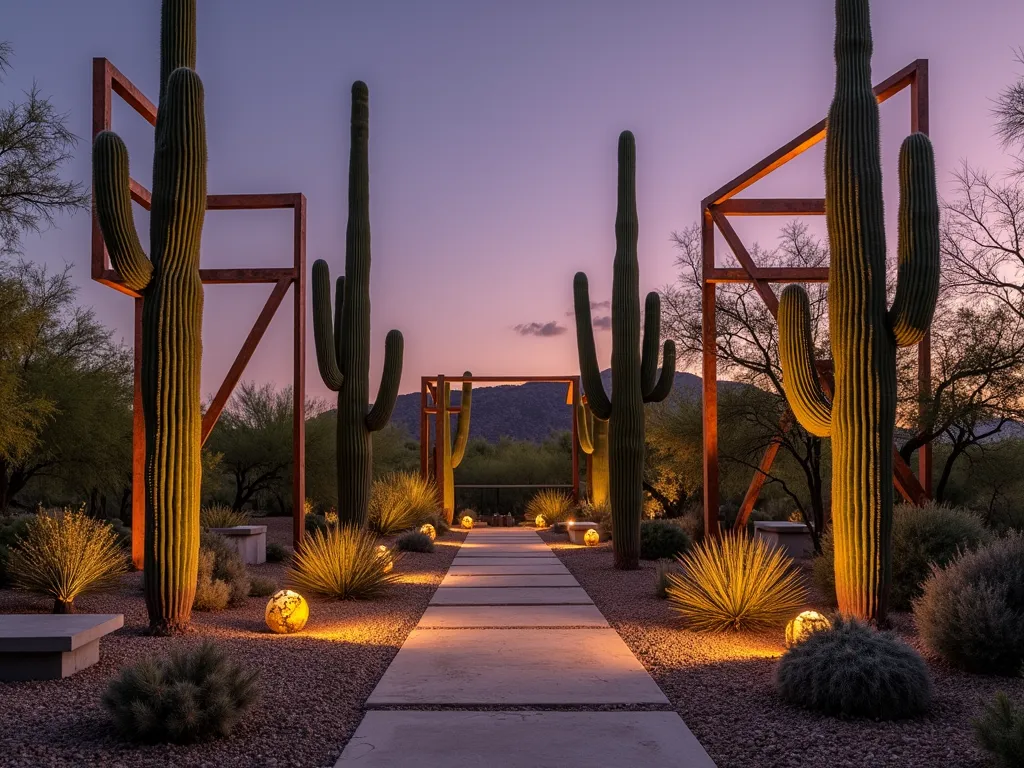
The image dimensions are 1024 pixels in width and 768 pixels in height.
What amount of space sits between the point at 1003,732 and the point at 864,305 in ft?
13.4

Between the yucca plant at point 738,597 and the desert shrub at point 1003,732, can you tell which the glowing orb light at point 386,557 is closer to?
the yucca plant at point 738,597

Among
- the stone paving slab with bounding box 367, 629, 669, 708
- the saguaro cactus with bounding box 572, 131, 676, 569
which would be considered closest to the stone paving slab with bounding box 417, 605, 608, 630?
the stone paving slab with bounding box 367, 629, 669, 708

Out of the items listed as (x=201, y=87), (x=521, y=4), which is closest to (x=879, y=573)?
(x=201, y=87)

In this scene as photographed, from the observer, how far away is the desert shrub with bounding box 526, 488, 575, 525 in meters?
24.4

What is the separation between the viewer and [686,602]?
8211 mm

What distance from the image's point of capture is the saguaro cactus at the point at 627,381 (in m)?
12.5

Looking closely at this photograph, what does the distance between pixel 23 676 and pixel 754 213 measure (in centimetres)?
993

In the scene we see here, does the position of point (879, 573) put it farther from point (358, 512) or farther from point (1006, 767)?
point (358, 512)

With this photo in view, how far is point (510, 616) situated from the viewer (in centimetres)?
868

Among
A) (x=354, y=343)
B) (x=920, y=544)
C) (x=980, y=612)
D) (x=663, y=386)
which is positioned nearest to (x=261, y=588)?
(x=354, y=343)

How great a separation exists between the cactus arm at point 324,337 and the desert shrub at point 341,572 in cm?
345

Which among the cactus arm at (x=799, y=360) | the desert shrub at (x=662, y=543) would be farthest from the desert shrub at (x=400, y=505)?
the cactus arm at (x=799, y=360)

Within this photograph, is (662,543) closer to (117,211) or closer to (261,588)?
(261,588)

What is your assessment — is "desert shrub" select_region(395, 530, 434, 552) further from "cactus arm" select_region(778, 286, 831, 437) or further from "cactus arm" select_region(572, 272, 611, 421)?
"cactus arm" select_region(778, 286, 831, 437)
